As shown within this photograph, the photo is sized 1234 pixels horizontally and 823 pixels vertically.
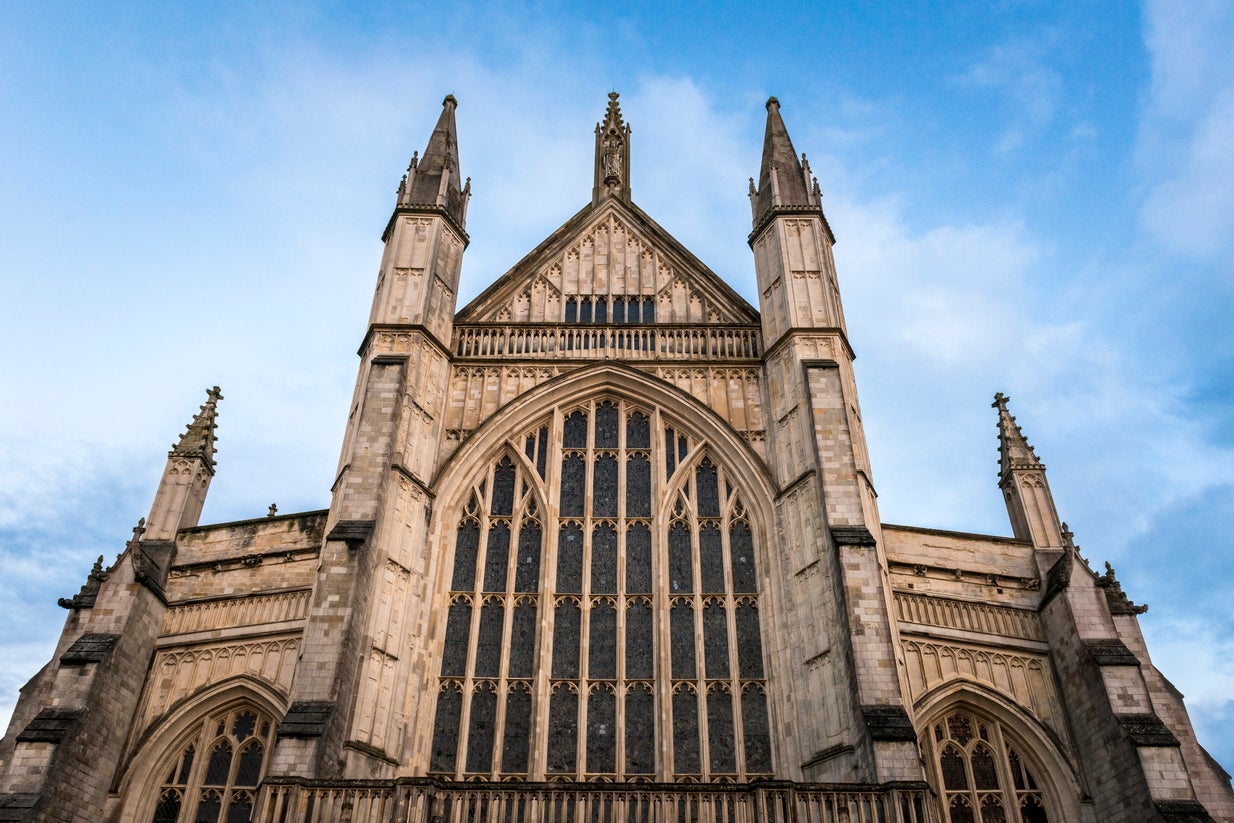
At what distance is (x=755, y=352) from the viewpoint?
1970 centimetres

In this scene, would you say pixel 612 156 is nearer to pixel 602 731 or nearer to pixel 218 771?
pixel 602 731

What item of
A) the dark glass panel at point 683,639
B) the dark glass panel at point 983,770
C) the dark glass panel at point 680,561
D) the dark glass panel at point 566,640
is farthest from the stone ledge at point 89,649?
the dark glass panel at point 983,770

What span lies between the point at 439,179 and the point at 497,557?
9029mm

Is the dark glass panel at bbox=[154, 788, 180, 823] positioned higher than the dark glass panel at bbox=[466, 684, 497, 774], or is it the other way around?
the dark glass panel at bbox=[466, 684, 497, 774]

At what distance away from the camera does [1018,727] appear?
52.6 feet

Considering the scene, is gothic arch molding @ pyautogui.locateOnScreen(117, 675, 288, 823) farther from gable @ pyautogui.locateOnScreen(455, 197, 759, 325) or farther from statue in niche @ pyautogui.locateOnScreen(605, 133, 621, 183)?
statue in niche @ pyautogui.locateOnScreen(605, 133, 621, 183)

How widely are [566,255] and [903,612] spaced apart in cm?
1069

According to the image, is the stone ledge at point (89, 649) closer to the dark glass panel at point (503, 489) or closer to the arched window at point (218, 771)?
the arched window at point (218, 771)

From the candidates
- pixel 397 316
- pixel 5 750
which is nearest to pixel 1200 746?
pixel 397 316

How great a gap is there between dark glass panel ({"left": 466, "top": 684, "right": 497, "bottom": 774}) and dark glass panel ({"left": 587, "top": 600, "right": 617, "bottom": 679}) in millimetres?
1697

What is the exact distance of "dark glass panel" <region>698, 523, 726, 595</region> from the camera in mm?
16891

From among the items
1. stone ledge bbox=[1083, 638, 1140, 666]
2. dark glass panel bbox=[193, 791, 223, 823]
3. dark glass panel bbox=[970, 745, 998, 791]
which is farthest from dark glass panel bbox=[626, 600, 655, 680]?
stone ledge bbox=[1083, 638, 1140, 666]

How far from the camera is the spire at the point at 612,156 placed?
Result: 2366 centimetres

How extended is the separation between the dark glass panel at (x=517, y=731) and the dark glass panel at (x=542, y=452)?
4.20 meters
